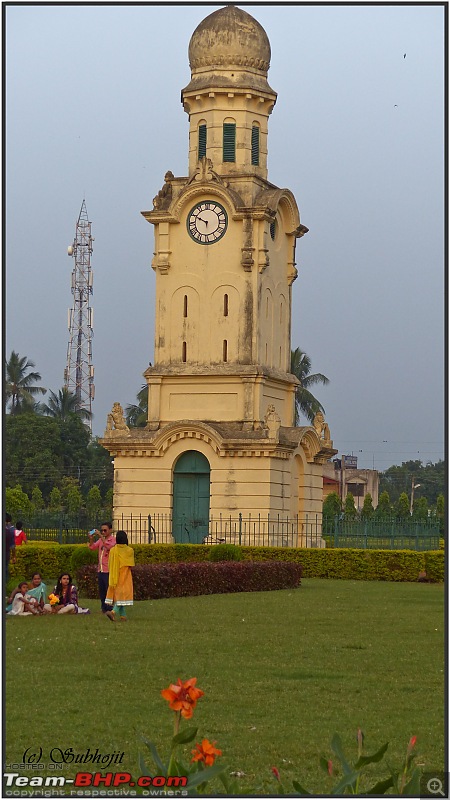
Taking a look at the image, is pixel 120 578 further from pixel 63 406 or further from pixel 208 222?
pixel 63 406

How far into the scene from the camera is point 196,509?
3384cm

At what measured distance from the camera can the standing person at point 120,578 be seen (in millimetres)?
18406

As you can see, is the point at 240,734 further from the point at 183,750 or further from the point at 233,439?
the point at 233,439

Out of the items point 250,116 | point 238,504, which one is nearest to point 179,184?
point 250,116

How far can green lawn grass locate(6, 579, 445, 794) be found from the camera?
31.5ft

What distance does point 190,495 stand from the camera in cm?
3388

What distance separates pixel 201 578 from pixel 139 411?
3601 cm

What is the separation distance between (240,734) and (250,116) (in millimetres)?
26833

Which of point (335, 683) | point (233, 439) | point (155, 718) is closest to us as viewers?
point (155, 718)

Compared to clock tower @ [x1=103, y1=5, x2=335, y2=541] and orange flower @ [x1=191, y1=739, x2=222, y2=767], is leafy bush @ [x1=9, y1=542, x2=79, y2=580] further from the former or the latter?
orange flower @ [x1=191, y1=739, x2=222, y2=767]

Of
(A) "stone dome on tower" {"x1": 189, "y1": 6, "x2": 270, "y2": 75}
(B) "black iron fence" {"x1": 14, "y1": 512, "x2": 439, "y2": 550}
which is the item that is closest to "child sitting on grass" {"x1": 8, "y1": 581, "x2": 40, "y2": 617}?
(B) "black iron fence" {"x1": 14, "y1": 512, "x2": 439, "y2": 550}

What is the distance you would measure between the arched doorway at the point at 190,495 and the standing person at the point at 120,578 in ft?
49.0

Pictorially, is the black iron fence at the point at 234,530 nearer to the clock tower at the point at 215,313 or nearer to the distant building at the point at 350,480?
the clock tower at the point at 215,313

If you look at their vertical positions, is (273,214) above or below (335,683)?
above
